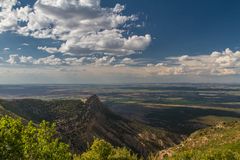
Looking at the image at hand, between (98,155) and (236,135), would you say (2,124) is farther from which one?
(236,135)

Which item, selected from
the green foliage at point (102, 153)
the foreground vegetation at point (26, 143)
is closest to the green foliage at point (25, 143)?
the foreground vegetation at point (26, 143)

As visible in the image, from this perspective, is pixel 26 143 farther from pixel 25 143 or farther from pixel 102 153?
pixel 102 153

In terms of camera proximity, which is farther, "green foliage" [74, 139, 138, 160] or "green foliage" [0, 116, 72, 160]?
"green foliage" [74, 139, 138, 160]

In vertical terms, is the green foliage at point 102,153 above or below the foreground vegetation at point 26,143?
below

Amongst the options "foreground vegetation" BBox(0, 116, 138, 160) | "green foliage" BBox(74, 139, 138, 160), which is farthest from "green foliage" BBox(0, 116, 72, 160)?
"green foliage" BBox(74, 139, 138, 160)

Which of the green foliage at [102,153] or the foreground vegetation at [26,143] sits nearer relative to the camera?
the foreground vegetation at [26,143]

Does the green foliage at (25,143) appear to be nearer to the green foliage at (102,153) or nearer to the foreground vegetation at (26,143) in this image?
the foreground vegetation at (26,143)

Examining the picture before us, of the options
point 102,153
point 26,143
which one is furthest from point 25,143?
point 102,153

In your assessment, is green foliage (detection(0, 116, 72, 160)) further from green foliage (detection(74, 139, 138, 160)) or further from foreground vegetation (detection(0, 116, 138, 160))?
green foliage (detection(74, 139, 138, 160))
